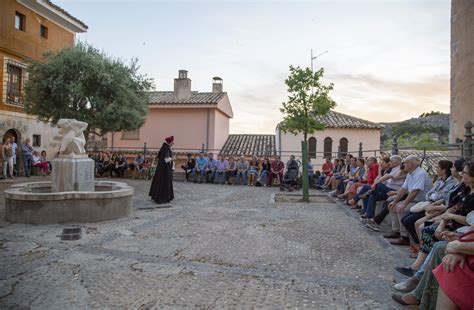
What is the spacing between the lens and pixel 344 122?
27.1 metres

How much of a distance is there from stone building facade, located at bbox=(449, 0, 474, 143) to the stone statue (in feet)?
34.1

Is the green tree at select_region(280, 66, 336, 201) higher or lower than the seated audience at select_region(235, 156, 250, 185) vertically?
higher

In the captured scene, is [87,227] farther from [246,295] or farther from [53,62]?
[53,62]

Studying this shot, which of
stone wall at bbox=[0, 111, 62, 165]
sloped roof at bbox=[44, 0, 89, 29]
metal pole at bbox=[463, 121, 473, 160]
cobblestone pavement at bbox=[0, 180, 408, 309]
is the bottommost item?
cobblestone pavement at bbox=[0, 180, 408, 309]

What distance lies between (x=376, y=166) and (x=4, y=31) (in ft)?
56.6

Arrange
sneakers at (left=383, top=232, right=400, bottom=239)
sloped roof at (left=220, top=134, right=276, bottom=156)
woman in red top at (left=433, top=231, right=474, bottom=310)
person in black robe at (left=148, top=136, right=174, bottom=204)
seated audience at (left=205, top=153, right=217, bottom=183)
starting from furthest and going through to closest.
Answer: sloped roof at (left=220, top=134, right=276, bottom=156) < seated audience at (left=205, top=153, right=217, bottom=183) < person in black robe at (left=148, top=136, right=174, bottom=204) < sneakers at (left=383, top=232, right=400, bottom=239) < woman in red top at (left=433, top=231, right=474, bottom=310)

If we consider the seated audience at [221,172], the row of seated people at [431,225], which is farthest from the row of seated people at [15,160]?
the row of seated people at [431,225]

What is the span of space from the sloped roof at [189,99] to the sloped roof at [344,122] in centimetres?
802

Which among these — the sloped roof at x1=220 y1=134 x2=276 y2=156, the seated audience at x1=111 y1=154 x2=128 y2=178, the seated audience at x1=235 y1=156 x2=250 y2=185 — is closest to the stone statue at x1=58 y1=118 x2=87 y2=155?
the seated audience at x1=235 y1=156 x2=250 y2=185

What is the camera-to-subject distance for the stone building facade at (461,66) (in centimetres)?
1028

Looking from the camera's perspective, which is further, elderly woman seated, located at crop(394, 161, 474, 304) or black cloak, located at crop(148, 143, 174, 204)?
black cloak, located at crop(148, 143, 174, 204)

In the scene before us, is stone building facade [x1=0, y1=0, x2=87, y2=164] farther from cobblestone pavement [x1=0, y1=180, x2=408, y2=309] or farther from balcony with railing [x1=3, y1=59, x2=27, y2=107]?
cobblestone pavement [x1=0, y1=180, x2=408, y2=309]

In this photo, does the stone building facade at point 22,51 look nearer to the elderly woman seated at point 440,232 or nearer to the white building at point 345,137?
the white building at point 345,137

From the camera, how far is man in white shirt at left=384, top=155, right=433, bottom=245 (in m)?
5.64
